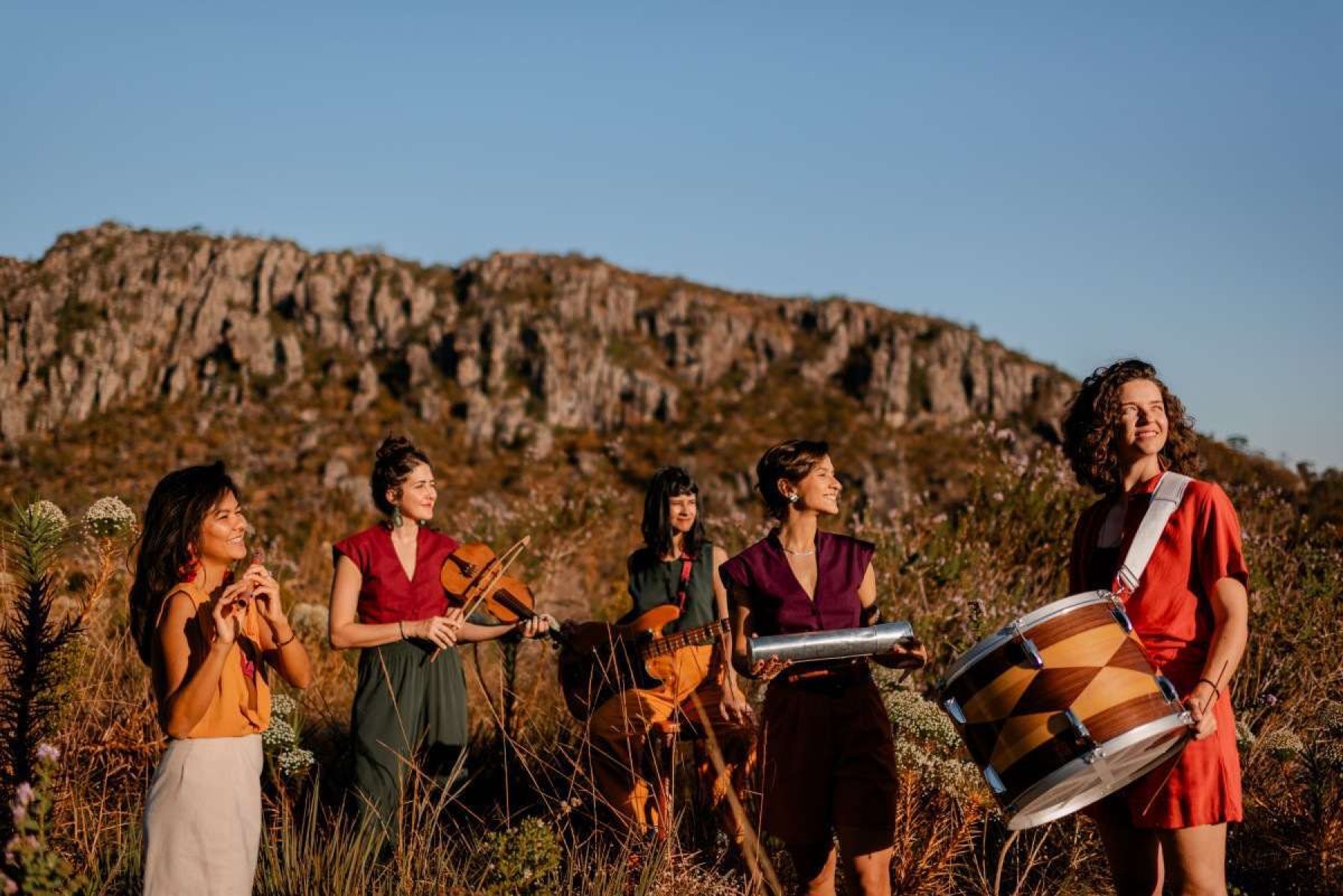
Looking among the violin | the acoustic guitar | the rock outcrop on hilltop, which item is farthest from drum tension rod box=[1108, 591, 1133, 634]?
the rock outcrop on hilltop

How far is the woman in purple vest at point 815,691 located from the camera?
11.5 feet

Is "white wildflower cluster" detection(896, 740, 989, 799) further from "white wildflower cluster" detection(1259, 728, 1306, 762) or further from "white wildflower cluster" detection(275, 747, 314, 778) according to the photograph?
"white wildflower cluster" detection(275, 747, 314, 778)

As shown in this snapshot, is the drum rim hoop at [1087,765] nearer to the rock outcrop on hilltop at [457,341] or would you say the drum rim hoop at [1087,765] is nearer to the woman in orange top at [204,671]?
the woman in orange top at [204,671]

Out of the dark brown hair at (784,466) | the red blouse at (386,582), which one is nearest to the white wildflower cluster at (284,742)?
the red blouse at (386,582)

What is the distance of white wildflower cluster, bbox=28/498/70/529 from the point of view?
324 centimetres

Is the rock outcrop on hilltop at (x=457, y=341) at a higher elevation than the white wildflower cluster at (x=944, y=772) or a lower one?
higher

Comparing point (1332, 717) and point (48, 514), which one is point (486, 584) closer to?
point (48, 514)

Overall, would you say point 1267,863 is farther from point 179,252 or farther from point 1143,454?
point 179,252

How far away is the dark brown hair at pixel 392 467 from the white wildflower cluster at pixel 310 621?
2224mm

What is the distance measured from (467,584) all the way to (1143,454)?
2.71 metres

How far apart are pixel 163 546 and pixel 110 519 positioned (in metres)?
0.57

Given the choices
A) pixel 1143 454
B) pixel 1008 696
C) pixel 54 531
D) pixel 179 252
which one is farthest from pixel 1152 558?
pixel 179 252

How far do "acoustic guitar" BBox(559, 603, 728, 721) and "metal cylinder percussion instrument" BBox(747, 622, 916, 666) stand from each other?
880 mm

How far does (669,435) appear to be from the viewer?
247ft
